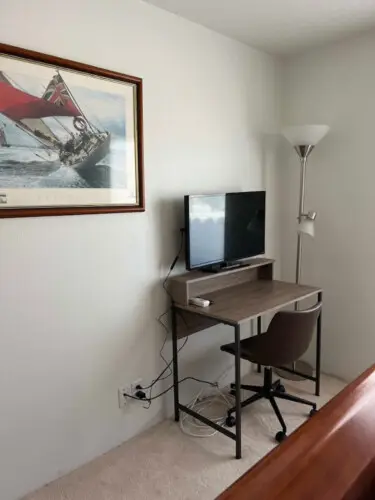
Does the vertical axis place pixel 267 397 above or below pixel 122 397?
below

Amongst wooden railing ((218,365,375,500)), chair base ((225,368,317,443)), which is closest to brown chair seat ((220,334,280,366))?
chair base ((225,368,317,443))

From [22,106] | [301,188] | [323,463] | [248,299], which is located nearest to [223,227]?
[248,299]

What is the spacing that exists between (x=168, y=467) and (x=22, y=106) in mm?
1858

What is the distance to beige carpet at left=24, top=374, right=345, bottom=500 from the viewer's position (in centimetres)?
180

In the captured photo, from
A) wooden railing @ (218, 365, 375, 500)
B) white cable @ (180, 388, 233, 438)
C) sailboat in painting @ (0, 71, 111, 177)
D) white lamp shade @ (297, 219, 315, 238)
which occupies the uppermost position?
sailboat in painting @ (0, 71, 111, 177)

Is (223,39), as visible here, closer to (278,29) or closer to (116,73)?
(278,29)

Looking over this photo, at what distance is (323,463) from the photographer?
80 cm

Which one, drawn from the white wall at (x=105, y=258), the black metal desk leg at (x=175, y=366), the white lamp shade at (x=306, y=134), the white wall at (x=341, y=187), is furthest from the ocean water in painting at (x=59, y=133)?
the white wall at (x=341, y=187)

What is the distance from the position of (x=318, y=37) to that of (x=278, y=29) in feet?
1.09

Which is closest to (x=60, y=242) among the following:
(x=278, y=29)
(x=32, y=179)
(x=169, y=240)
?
(x=32, y=179)

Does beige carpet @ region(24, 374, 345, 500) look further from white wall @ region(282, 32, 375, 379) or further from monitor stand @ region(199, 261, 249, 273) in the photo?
monitor stand @ region(199, 261, 249, 273)

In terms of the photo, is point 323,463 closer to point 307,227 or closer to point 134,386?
point 134,386

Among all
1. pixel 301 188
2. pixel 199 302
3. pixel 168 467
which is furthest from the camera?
pixel 301 188

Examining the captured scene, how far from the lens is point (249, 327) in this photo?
2.98m
